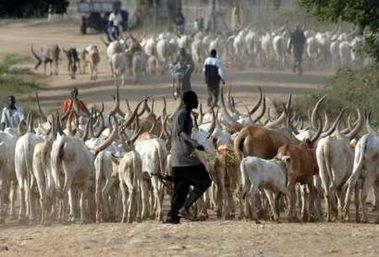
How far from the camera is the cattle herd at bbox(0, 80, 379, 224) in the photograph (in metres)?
17.8

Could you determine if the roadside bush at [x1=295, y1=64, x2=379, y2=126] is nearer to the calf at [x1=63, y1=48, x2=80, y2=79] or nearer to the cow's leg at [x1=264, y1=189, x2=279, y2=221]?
the cow's leg at [x1=264, y1=189, x2=279, y2=221]

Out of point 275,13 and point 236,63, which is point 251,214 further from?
point 275,13

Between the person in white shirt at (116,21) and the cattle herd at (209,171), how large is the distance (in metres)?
41.6

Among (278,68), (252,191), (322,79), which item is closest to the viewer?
(252,191)

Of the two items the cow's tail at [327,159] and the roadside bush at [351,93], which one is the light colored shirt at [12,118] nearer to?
the cow's tail at [327,159]

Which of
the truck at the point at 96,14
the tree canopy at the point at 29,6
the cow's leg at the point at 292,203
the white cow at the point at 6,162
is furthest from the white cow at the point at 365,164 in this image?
the truck at the point at 96,14

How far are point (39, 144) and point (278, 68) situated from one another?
29880 millimetres

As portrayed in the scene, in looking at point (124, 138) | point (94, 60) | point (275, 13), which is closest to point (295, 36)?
point (94, 60)

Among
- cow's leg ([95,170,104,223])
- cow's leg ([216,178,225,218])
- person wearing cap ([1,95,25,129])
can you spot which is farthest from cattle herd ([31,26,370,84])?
cow's leg ([216,178,225,218])

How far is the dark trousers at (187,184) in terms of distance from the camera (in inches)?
639

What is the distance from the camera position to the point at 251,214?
17.4 metres

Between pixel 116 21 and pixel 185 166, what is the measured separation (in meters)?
47.7

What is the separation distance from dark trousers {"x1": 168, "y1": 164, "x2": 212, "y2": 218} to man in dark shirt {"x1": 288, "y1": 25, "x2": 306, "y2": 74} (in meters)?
29.3

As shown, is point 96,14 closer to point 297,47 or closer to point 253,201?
point 297,47
